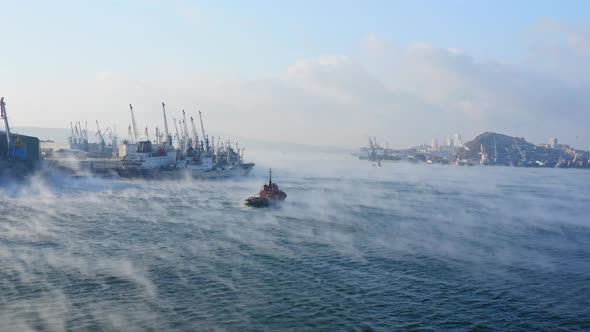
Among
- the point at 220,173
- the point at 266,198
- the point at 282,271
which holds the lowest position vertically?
the point at 282,271

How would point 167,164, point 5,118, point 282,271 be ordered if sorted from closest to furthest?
point 282,271 < point 5,118 < point 167,164

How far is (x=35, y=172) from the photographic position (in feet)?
325

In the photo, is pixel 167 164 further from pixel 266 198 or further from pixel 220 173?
pixel 266 198

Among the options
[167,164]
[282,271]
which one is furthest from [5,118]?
[282,271]

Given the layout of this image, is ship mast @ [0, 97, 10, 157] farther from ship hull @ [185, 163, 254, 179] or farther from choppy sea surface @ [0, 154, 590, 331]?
ship hull @ [185, 163, 254, 179]

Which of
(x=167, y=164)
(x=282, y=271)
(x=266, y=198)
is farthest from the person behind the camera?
(x=167, y=164)

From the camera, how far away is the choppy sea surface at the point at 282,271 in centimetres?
2267

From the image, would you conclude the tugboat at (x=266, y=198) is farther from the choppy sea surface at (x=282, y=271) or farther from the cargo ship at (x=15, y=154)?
the cargo ship at (x=15, y=154)

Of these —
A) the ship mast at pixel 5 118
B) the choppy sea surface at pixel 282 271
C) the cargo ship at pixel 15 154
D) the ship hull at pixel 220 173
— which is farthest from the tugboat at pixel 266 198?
the ship mast at pixel 5 118

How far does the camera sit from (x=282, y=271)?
3116cm

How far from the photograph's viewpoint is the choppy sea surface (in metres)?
22.7

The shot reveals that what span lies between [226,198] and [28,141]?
54.8 metres

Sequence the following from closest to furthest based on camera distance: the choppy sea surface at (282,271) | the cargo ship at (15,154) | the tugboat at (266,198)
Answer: the choppy sea surface at (282,271) < the tugboat at (266,198) < the cargo ship at (15,154)

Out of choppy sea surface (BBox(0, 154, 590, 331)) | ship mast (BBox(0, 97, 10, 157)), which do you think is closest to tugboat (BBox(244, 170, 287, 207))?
choppy sea surface (BBox(0, 154, 590, 331))
